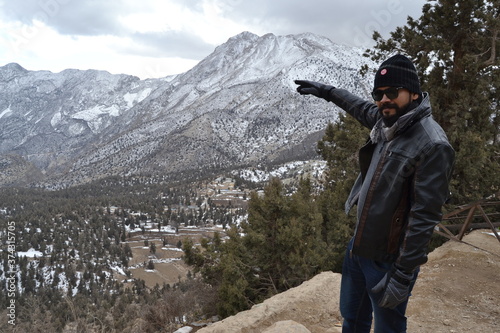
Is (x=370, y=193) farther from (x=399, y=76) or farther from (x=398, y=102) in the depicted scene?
(x=399, y=76)

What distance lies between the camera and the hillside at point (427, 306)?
4.82 m

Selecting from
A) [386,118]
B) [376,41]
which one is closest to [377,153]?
[386,118]

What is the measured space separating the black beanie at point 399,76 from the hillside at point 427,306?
10.1 ft

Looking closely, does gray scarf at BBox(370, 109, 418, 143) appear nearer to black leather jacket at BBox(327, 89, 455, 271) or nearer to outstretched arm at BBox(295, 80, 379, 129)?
black leather jacket at BBox(327, 89, 455, 271)

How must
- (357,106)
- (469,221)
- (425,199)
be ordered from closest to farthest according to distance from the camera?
(425,199)
(357,106)
(469,221)

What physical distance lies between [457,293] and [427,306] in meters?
0.77

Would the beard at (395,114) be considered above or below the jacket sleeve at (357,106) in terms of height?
below

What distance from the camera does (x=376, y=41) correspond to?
40.9 feet

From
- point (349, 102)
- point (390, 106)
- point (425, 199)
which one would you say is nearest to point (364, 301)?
point (425, 199)

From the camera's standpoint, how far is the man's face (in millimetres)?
2150

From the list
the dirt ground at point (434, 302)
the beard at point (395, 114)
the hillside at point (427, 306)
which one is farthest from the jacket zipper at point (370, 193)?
the dirt ground at point (434, 302)

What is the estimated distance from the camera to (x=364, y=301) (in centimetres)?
254

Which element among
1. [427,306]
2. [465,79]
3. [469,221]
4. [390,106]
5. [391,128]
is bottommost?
[427,306]

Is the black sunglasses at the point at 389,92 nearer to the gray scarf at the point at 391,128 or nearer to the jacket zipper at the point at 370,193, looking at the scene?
the gray scarf at the point at 391,128
